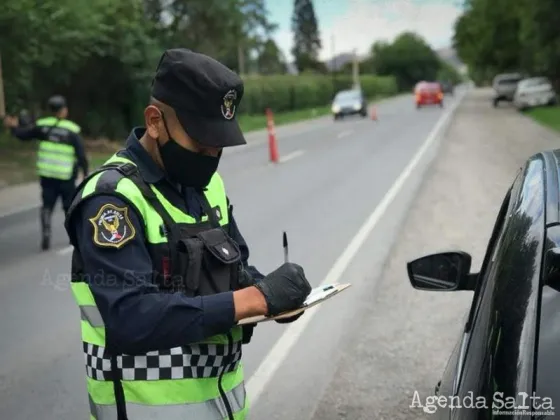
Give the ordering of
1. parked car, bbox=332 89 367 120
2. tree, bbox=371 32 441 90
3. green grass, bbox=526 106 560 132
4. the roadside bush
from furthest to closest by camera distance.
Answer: tree, bbox=371 32 441 90, the roadside bush, parked car, bbox=332 89 367 120, green grass, bbox=526 106 560 132

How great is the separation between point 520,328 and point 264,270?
6.33 m

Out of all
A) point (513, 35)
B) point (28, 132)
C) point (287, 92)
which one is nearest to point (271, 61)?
point (287, 92)

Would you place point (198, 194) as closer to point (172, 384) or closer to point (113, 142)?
point (172, 384)

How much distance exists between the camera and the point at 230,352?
2246 mm

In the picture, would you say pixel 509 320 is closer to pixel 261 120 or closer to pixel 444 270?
pixel 444 270

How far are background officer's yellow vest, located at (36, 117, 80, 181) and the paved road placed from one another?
951 millimetres

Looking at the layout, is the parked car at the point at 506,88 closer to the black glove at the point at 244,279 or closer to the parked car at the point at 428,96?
the parked car at the point at 428,96

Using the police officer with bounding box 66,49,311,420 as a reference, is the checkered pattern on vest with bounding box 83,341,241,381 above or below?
below

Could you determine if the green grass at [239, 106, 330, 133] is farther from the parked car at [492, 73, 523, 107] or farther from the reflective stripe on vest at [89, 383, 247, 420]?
the reflective stripe on vest at [89, 383, 247, 420]

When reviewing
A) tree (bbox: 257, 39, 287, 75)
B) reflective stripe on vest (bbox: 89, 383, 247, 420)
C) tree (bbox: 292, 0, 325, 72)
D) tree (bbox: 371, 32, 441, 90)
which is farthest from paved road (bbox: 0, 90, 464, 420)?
tree (bbox: 371, 32, 441, 90)

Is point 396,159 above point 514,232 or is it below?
below

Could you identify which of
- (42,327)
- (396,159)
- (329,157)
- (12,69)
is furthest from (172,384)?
(12,69)

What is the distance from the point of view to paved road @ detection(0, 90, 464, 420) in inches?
199

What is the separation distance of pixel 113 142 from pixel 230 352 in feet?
83.9
